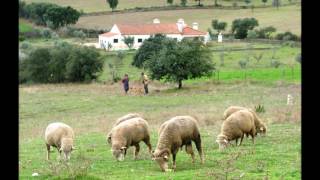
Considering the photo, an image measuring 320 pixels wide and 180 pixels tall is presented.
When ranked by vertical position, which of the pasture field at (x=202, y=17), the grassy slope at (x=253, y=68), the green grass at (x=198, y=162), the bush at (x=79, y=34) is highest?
the pasture field at (x=202, y=17)

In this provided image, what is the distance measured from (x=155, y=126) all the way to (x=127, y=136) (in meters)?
9.15

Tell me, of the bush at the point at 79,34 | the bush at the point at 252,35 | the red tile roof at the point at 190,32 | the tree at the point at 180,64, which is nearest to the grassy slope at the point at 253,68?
the tree at the point at 180,64

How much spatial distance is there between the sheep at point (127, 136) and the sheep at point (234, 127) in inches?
93.1

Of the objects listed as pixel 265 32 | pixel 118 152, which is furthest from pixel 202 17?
pixel 118 152

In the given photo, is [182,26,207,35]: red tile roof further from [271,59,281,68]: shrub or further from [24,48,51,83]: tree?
[24,48,51,83]: tree

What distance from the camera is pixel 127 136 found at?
17297 mm

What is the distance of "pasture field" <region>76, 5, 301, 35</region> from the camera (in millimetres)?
109750

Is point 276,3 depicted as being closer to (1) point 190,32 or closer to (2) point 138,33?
(1) point 190,32

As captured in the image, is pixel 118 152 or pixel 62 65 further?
pixel 62 65

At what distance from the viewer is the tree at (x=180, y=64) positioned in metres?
50.9

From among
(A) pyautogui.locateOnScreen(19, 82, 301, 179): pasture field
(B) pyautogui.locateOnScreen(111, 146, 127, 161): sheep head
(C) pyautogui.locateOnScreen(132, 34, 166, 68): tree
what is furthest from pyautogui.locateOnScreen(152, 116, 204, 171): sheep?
(C) pyautogui.locateOnScreen(132, 34, 166, 68): tree

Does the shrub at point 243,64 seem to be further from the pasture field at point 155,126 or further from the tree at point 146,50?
the pasture field at point 155,126

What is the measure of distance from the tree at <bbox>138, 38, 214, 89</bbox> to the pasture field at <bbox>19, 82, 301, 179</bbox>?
1303 mm
